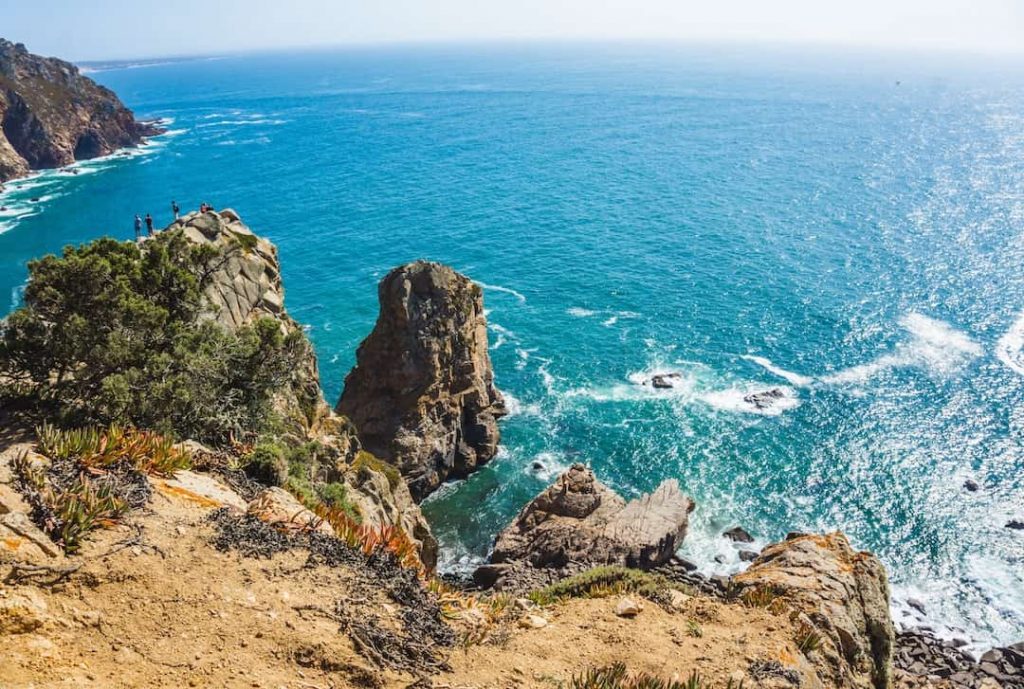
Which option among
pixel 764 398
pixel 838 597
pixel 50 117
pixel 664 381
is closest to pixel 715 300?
pixel 664 381

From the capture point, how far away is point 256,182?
447 feet

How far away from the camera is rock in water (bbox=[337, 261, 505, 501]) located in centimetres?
5600

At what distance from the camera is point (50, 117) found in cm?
15438

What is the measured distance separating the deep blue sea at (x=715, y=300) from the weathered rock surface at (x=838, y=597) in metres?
18.0

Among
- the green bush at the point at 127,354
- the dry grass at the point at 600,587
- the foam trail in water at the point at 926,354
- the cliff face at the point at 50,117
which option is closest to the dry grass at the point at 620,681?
the dry grass at the point at 600,587

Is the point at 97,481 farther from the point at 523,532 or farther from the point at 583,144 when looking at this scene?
the point at 583,144

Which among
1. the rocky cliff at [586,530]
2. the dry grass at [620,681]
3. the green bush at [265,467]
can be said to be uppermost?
the green bush at [265,467]

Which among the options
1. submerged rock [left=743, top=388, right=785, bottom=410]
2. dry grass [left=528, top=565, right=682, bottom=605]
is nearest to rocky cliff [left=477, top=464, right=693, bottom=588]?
dry grass [left=528, top=565, right=682, bottom=605]

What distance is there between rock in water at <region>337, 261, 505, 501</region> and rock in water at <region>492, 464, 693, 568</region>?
11.7 m

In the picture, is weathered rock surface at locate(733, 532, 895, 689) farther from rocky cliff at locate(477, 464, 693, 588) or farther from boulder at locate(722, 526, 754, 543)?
boulder at locate(722, 526, 754, 543)

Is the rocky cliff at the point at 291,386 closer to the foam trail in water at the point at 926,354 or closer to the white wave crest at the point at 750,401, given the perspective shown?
the white wave crest at the point at 750,401

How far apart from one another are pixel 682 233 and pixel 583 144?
2654 inches

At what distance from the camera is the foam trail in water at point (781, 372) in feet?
225

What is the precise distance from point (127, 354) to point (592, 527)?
3121 centimetres
